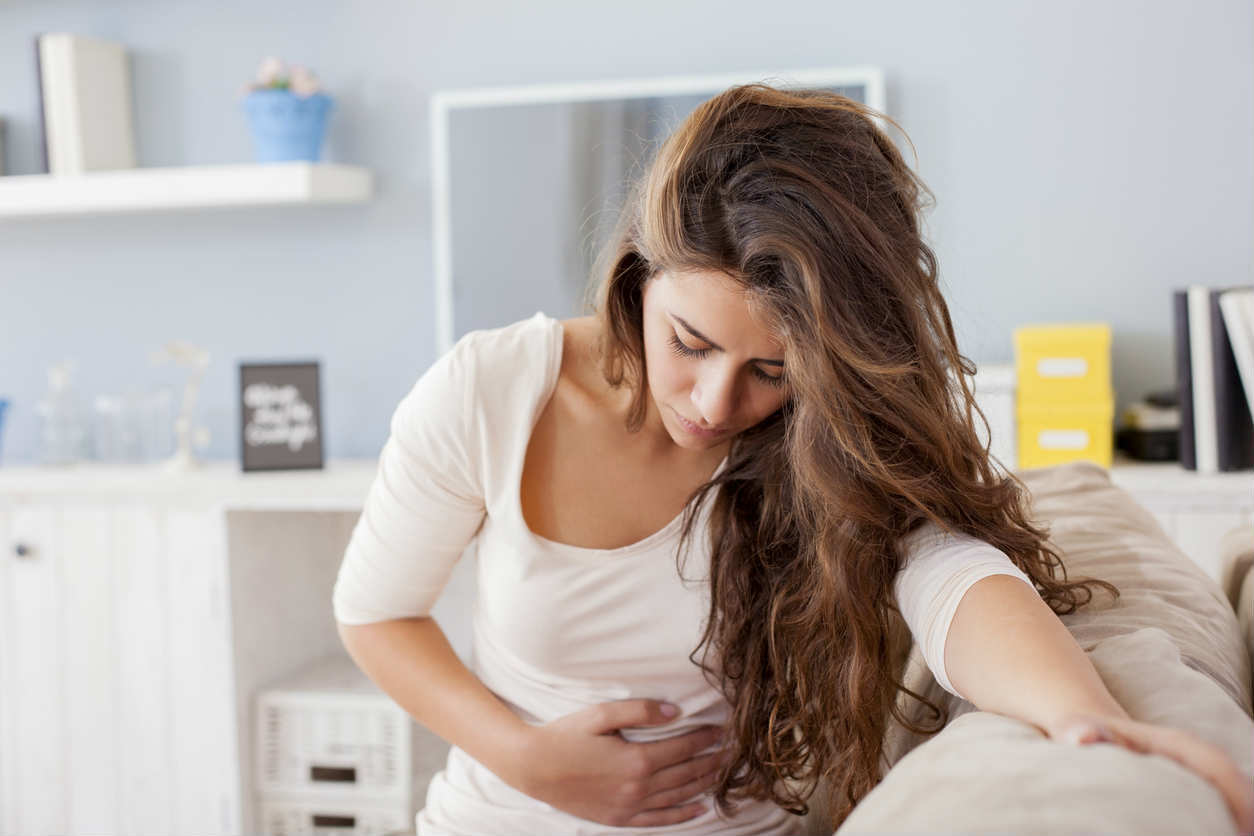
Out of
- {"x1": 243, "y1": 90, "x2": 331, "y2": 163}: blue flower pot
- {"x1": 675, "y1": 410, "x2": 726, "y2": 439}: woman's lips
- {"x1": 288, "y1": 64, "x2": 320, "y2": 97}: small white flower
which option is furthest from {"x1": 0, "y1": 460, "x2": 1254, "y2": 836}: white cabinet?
{"x1": 675, "y1": 410, "x2": 726, "y2": 439}: woman's lips

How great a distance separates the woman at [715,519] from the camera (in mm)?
953

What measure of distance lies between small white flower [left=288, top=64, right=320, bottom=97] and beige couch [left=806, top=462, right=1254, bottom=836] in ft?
6.36

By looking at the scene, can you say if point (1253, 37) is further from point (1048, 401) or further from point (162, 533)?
point (162, 533)

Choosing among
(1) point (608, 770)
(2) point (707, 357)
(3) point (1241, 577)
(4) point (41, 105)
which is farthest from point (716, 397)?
(4) point (41, 105)

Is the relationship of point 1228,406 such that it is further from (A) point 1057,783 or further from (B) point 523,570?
(A) point 1057,783

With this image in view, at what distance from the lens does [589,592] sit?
1220 mm

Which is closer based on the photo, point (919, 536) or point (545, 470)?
point (919, 536)

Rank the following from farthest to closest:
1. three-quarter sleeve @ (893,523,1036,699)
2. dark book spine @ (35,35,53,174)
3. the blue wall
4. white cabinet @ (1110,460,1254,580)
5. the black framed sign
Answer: dark book spine @ (35,35,53,174)
the black framed sign
the blue wall
white cabinet @ (1110,460,1254,580)
three-quarter sleeve @ (893,523,1036,699)

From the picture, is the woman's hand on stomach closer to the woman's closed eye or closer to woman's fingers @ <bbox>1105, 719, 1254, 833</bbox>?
the woman's closed eye

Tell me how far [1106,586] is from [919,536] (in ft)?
0.51

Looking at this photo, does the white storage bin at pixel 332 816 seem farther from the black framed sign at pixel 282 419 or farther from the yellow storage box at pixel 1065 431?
the yellow storage box at pixel 1065 431

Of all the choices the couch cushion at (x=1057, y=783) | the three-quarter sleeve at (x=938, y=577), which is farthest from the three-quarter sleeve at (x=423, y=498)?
the couch cushion at (x=1057, y=783)

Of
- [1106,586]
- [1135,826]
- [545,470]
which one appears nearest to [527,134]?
[545,470]

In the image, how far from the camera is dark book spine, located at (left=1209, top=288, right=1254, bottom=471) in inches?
82.9
